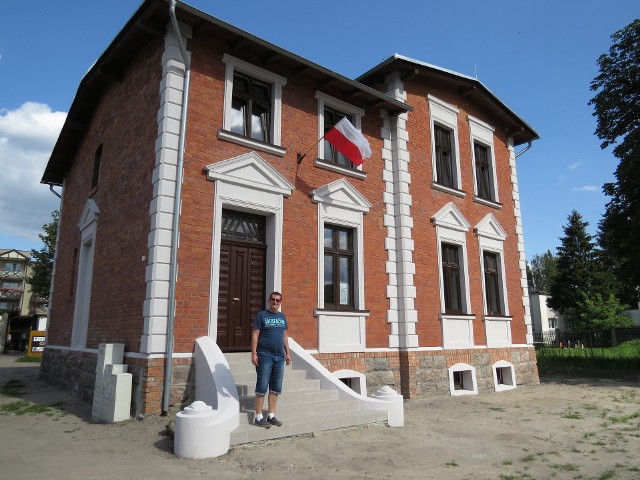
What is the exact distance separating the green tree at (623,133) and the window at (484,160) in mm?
4738

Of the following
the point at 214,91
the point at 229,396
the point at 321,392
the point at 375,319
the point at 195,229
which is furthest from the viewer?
the point at 375,319

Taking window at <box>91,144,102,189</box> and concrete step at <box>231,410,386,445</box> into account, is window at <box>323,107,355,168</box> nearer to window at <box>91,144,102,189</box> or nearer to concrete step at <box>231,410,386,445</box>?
concrete step at <box>231,410,386,445</box>

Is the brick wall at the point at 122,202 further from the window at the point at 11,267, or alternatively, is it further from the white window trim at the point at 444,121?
the window at the point at 11,267

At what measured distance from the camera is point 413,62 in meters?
12.0

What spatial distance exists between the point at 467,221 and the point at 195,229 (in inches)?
313

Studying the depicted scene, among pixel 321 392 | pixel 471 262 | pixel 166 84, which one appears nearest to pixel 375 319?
pixel 321 392

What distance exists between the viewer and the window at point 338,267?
10.0 m

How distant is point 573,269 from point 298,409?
152 ft

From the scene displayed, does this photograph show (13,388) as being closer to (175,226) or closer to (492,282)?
(175,226)

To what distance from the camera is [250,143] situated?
909 cm

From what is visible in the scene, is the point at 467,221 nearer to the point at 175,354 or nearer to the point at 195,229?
the point at 195,229

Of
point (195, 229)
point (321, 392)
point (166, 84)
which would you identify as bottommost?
point (321, 392)

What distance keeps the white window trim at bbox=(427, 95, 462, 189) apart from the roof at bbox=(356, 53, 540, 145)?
674mm

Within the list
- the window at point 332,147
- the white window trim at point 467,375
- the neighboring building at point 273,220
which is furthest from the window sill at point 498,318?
the window at point 332,147
